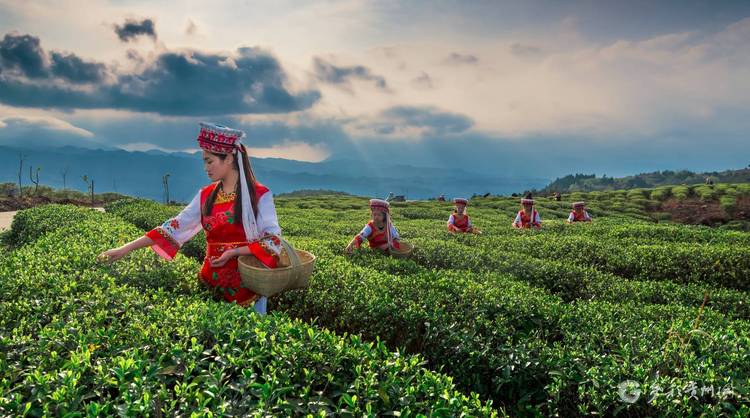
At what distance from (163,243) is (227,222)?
33.5 inches

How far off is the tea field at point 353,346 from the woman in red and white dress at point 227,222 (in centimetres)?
37

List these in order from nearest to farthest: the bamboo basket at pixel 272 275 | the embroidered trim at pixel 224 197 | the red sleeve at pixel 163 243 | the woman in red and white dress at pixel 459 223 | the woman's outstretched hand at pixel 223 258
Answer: the bamboo basket at pixel 272 275 → the woman's outstretched hand at pixel 223 258 → the embroidered trim at pixel 224 197 → the red sleeve at pixel 163 243 → the woman in red and white dress at pixel 459 223

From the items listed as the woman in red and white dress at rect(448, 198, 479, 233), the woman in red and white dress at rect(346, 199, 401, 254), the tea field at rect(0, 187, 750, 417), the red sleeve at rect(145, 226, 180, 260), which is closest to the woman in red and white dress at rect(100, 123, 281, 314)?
the red sleeve at rect(145, 226, 180, 260)

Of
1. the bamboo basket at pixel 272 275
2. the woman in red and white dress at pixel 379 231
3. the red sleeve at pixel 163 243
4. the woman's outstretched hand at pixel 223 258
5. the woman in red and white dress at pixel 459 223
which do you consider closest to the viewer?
the bamboo basket at pixel 272 275

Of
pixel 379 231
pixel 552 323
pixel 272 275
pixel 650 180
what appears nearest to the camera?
pixel 272 275

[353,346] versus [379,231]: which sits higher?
[379,231]

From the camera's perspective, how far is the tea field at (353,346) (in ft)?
9.40

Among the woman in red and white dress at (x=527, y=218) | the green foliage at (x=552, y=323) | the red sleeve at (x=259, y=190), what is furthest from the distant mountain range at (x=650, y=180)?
the red sleeve at (x=259, y=190)

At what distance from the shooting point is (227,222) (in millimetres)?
5125

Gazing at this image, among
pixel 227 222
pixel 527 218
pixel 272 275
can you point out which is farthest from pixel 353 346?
pixel 527 218

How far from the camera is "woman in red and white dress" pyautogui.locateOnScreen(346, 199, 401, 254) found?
28.7ft

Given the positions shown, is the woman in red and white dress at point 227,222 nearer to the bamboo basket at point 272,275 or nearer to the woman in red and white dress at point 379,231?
the bamboo basket at point 272,275

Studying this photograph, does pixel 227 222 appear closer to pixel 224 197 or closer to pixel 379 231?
pixel 224 197

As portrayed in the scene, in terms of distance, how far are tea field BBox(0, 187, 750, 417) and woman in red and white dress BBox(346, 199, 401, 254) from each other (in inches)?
43.5
